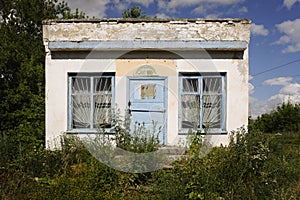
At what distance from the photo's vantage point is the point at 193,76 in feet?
28.5

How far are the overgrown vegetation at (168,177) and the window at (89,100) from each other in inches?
69.8

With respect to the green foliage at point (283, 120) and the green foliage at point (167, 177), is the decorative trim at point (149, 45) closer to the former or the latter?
the green foliage at point (167, 177)

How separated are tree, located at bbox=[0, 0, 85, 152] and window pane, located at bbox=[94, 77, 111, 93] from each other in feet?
9.68

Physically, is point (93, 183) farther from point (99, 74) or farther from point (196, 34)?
point (196, 34)

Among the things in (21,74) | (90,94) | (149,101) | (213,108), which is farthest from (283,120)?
(21,74)

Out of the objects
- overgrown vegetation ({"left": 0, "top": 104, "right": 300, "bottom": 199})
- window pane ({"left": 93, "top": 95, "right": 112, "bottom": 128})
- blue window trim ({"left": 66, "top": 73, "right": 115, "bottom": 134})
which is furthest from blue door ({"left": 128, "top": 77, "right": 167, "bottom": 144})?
overgrown vegetation ({"left": 0, "top": 104, "right": 300, "bottom": 199})

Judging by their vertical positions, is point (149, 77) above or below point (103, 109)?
above

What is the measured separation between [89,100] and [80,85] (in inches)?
20.0

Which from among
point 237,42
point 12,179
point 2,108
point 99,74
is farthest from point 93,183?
A: point 2,108

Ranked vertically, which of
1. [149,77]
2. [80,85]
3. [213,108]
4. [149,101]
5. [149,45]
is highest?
[149,45]

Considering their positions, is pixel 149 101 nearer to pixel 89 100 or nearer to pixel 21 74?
pixel 89 100

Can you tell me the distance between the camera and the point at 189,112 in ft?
28.3

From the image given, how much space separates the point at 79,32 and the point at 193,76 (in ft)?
11.4

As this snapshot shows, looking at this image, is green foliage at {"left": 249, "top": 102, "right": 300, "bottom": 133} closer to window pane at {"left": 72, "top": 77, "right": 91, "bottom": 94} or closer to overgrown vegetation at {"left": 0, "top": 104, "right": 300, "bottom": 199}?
overgrown vegetation at {"left": 0, "top": 104, "right": 300, "bottom": 199}
